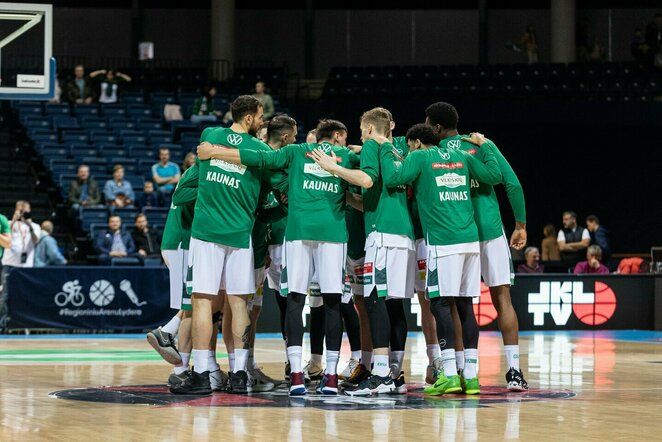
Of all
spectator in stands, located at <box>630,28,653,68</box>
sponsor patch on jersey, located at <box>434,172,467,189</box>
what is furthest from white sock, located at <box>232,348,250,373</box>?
spectator in stands, located at <box>630,28,653,68</box>

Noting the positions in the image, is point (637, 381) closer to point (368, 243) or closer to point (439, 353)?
point (439, 353)

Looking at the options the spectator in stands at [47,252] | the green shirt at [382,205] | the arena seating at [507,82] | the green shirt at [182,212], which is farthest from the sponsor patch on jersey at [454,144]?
the arena seating at [507,82]

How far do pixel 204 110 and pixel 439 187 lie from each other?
1715 cm

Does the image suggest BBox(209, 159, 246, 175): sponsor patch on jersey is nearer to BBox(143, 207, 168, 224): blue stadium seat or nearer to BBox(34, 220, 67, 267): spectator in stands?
BBox(34, 220, 67, 267): spectator in stands

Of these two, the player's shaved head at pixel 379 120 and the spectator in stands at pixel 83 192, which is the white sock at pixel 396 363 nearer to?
the player's shaved head at pixel 379 120

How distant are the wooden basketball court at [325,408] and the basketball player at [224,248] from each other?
1.13 feet

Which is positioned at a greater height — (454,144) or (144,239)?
(454,144)

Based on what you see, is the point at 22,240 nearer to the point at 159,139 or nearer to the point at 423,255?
the point at 159,139

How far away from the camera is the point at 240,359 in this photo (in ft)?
31.6

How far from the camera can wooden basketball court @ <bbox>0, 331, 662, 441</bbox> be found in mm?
7387

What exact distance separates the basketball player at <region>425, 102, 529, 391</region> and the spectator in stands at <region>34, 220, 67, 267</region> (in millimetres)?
Result: 10528

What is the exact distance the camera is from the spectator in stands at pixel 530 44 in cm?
3169

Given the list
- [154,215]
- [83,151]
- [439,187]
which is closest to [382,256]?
[439,187]

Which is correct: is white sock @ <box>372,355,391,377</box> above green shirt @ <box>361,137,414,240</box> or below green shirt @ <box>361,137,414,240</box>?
below
